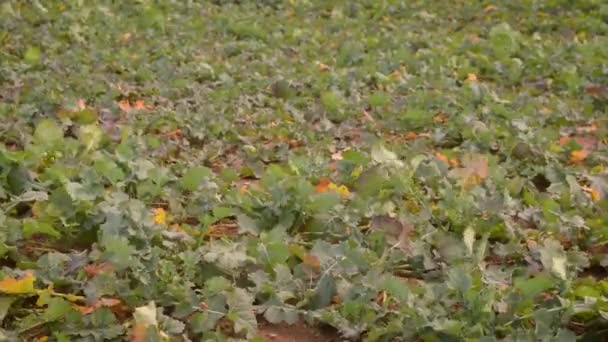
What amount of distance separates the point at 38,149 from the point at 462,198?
1584mm

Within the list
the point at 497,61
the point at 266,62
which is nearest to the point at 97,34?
the point at 266,62

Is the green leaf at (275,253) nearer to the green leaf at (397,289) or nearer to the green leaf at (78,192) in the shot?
the green leaf at (397,289)

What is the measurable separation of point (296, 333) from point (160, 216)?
0.71 metres

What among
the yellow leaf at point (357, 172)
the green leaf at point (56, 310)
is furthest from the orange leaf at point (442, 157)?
the green leaf at point (56, 310)

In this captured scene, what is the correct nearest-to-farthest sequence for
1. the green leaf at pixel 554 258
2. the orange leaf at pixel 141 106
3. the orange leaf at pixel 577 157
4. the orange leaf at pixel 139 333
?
the orange leaf at pixel 139 333 → the green leaf at pixel 554 258 → the orange leaf at pixel 577 157 → the orange leaf at pixel 141 106

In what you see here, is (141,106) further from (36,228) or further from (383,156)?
(36,228)

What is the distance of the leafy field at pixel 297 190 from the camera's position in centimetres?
216

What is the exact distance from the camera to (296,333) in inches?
87.6

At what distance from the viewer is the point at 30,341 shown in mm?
2057

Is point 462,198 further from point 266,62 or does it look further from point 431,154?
point 266,62

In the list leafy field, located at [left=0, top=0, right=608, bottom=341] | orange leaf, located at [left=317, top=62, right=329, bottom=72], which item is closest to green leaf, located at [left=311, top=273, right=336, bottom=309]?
leafy field, located at [left=0, top=0, right=608, bottom=341]

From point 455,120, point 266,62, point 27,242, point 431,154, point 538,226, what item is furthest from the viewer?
point 266,62

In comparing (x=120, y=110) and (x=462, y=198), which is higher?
(x=462, y=198)

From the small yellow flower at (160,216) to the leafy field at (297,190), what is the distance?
13 millimetres
